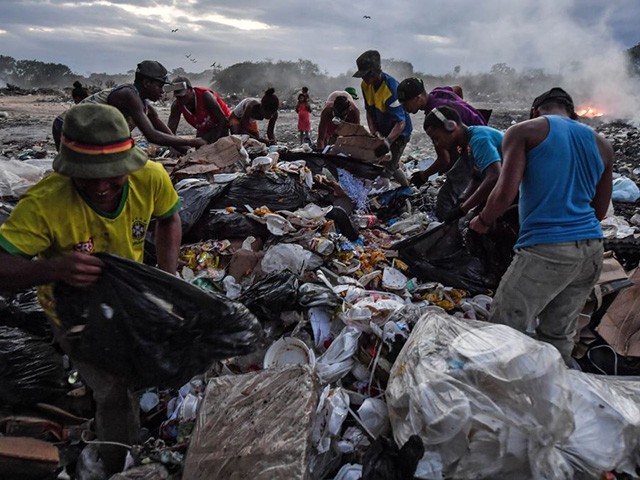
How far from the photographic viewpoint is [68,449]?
223 centimetres

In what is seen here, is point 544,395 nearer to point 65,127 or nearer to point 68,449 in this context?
point 65,127

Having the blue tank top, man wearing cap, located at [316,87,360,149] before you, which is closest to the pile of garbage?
the blue tank top

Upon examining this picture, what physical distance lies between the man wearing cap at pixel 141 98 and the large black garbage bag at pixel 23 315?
1.68m

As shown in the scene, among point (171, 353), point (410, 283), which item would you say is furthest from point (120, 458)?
point (410, 283)

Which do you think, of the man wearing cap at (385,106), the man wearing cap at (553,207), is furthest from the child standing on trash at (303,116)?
the man wearing cap at (553,207)

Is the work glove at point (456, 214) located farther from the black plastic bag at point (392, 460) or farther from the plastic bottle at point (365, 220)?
the black plastic bag at point (392, 460)

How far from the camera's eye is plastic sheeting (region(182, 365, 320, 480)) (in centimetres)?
171

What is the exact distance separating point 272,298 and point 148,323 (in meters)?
1.20

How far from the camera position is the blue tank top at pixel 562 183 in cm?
221

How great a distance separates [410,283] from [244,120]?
160 inches

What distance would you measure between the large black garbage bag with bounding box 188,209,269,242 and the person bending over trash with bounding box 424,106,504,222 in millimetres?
1650

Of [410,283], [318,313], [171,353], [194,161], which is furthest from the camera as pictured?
[194,161]

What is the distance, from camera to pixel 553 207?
228cm

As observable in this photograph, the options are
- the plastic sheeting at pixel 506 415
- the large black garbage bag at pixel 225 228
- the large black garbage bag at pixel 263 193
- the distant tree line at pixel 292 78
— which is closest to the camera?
the plastic sheeting at pixel 506 415
